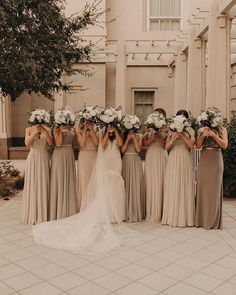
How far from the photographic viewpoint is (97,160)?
5.99 metres

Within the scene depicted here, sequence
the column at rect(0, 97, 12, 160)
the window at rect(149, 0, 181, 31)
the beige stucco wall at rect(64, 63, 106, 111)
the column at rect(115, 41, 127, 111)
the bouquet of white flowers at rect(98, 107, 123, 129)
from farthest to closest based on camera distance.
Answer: the window at rect(149, 0, 181, 31) → the beige stucco wall at rect(64, 63, 106, 111) → the column at rect(0, 97, 12, 160) → the column at rect(115, 41, 127, 111) → the bouquet of white flowers at rect(98, 107, 123, 129)

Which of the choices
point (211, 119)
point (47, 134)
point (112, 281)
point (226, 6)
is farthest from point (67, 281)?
point (226, 6)

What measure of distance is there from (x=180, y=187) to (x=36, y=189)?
2390mm

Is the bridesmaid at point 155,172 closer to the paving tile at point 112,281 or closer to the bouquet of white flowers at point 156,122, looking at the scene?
the bouquet of white flowers at point 156,122

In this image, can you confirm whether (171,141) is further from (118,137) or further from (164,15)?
(164,15)

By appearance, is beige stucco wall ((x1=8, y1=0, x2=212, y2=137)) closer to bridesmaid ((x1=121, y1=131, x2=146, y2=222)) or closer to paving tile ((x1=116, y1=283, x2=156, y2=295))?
bridesmaid ((x1=121, y1=131, x2=146, y2=222))

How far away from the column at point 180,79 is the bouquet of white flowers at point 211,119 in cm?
933

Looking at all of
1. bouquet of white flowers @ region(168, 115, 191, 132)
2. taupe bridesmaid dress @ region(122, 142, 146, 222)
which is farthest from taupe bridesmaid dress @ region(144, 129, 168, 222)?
bouquet of white flowers @ region(168, 115, 191, 132)

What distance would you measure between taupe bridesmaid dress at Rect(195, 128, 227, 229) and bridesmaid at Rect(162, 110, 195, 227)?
16cm

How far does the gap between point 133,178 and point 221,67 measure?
4.71m

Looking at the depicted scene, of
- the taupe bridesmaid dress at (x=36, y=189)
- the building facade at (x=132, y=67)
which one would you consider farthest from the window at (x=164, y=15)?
the taupe bridesmaid dress at (x=36, y=189)

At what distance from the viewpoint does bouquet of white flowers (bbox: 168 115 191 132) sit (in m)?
5.77

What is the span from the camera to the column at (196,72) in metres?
12.0

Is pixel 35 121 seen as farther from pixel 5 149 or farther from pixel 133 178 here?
pixel 5 149
